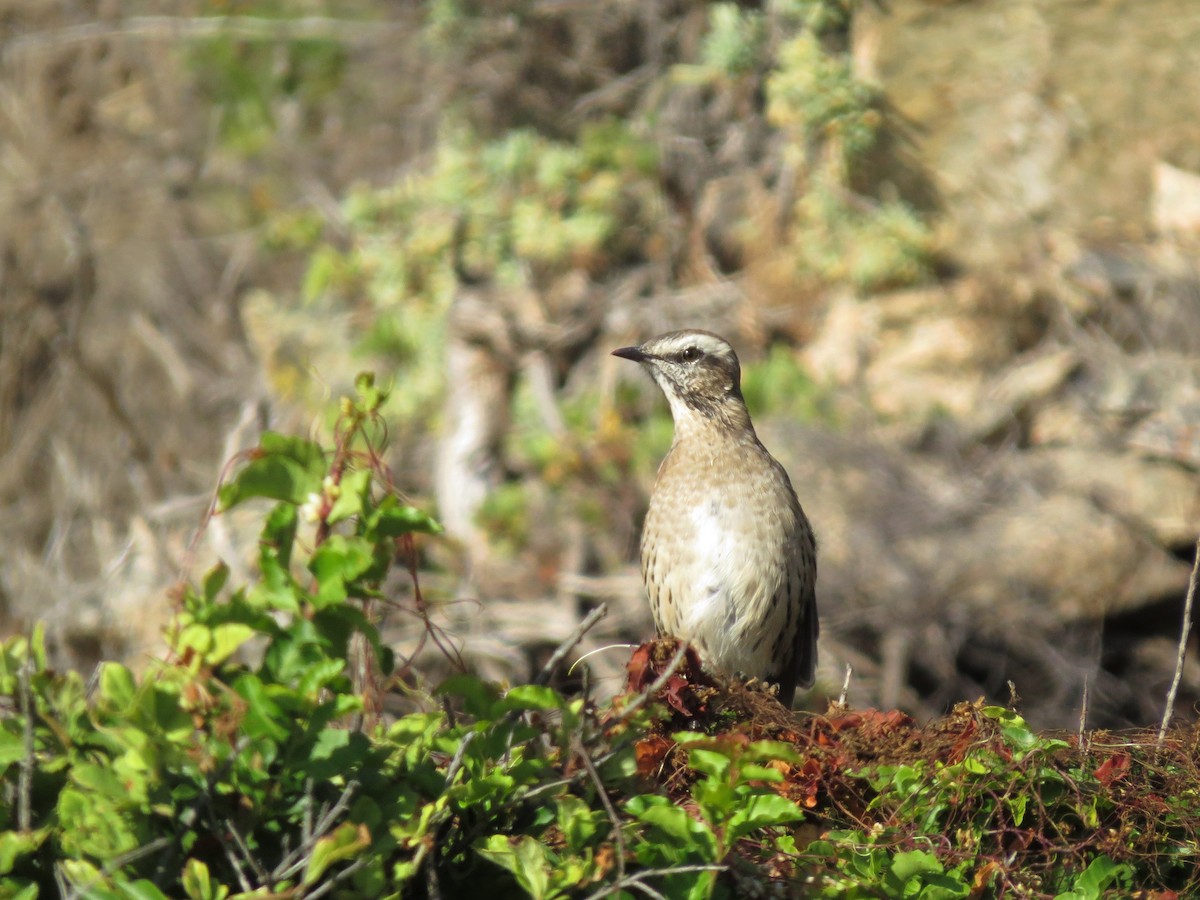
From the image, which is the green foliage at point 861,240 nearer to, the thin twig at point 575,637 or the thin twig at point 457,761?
the thin twig at point 575,637

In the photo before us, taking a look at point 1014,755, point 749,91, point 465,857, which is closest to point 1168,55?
point 749,91

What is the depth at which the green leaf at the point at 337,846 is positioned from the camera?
7.01ft

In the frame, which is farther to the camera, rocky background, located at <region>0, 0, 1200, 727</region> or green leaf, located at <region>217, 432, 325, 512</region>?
rocky background, located at <region>0, 0, 1200, 727</region>

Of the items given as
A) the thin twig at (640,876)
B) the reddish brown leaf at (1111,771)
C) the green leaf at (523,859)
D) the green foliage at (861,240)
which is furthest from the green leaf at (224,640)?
the green foliage at (861,240)

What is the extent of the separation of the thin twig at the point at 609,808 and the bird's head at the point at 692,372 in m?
3.26

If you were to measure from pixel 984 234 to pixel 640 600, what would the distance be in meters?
3.19

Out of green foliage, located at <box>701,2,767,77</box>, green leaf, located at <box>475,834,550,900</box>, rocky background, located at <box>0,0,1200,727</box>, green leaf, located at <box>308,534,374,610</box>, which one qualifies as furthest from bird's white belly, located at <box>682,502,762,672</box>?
green foliage, located at <box>701,2,767,77</box>

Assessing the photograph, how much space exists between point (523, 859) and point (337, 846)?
1.23ft

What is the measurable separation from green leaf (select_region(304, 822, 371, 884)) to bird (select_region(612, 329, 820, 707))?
3.13 m

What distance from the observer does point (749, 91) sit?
30.4 feet

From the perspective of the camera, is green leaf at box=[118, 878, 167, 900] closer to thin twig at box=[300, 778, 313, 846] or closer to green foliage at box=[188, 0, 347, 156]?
thin twig at box=[300, 778, 313, 846]

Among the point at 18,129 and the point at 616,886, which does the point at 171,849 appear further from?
the point at 18,129

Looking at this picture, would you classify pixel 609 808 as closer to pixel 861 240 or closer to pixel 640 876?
pixel 640 876

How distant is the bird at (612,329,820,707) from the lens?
5.32 meters
